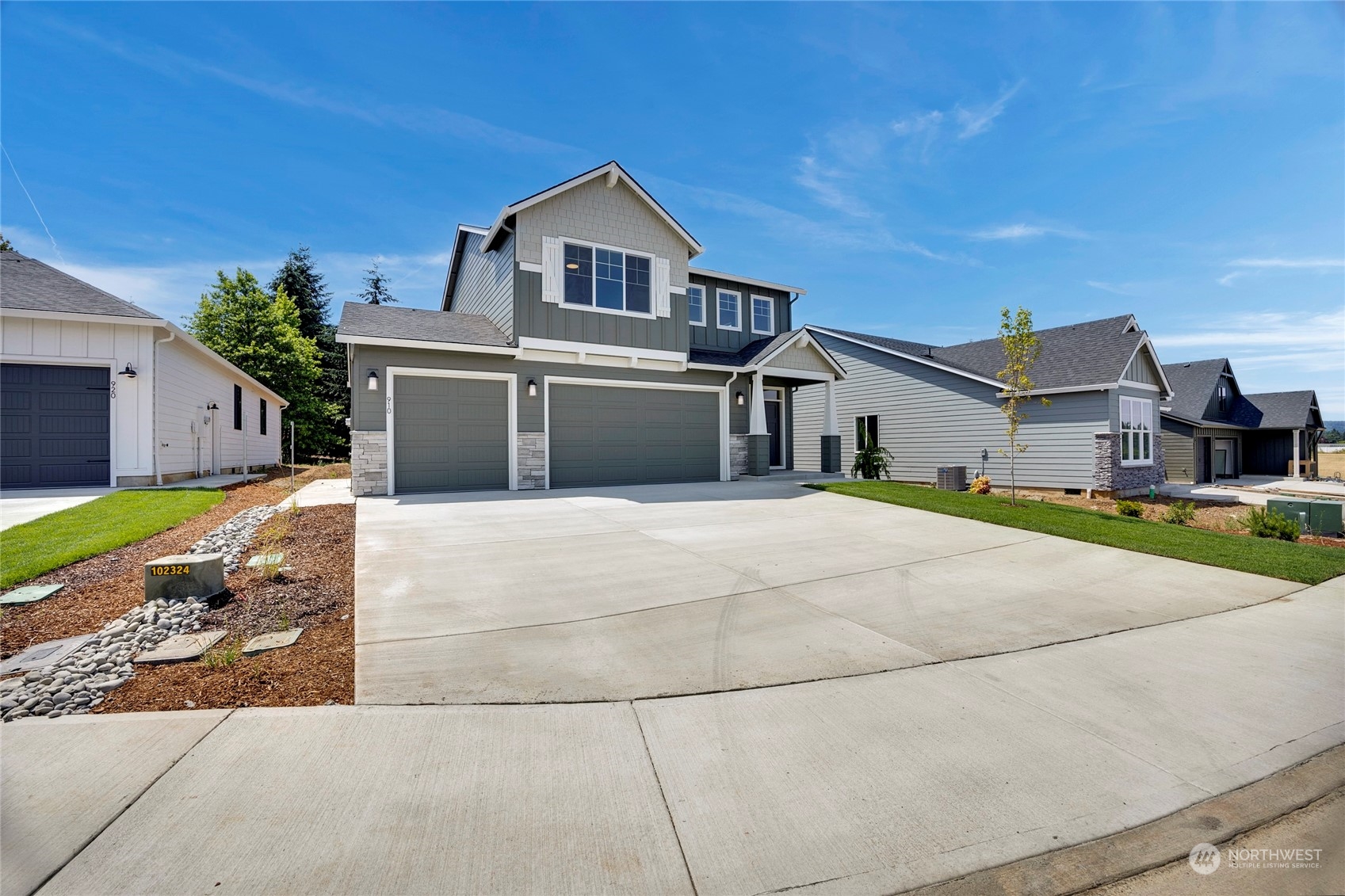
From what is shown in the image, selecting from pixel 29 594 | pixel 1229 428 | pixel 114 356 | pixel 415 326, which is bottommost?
pixel 29 594

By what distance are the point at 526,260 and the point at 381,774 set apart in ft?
36.3

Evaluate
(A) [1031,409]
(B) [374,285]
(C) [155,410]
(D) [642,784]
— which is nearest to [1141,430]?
(A) [1031,409]

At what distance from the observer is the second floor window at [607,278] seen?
40.3 ft

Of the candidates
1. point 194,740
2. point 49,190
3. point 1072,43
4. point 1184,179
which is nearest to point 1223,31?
point 1072,43

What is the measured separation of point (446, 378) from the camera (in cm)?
1137

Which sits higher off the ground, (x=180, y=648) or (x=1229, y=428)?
(x=1229, y=428)

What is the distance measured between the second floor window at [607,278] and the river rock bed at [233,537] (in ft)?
23.3

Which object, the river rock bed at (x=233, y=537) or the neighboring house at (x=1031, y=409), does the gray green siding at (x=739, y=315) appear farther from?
the river rock bed at (x=233, y=537)

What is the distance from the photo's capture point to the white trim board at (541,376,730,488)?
1209 centimetres

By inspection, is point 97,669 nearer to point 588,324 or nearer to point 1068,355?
point 588,324

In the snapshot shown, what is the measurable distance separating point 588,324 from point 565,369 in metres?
1.16

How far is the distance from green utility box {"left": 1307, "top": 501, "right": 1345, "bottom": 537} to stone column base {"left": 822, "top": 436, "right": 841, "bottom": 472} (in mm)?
9115

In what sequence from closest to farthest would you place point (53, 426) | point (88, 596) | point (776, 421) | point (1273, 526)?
point (88, 596) < point (1273, 526) < point (53, 426) < point (776, 421)

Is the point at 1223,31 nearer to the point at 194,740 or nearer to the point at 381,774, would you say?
the point at 381,774
